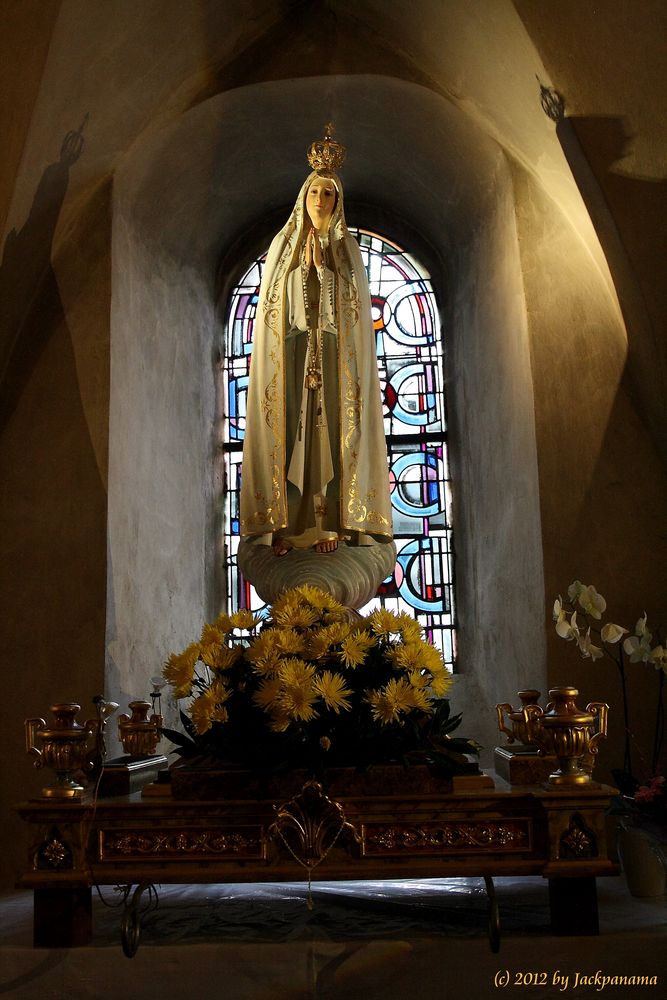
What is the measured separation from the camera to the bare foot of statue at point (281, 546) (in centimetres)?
437

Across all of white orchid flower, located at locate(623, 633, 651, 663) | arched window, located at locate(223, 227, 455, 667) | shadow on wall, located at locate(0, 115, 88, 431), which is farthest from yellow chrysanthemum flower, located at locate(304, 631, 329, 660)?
arched window, located at locate(223, 227, 455, 667)

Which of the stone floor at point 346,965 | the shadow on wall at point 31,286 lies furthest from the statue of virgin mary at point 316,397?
the stone floor at point 346,965

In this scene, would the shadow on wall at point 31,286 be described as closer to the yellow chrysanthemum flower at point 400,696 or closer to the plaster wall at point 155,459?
the plaster wall at point 155,459

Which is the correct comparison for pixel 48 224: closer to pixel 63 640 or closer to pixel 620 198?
pixel 63 640

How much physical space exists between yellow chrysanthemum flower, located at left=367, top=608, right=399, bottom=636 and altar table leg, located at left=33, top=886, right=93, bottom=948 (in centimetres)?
110

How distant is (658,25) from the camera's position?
3.99 metres

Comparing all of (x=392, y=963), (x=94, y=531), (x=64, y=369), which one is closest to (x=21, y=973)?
(x=392, y=963)

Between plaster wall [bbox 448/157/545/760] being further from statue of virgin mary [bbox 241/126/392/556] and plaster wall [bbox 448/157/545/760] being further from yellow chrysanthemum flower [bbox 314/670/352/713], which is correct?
yellow chrysanthemum flower [bbox 314/670/352/713]

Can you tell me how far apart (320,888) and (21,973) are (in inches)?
45.2

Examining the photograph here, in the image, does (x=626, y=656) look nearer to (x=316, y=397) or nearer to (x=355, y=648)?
(x=316, y=397)

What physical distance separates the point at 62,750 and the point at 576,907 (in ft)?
4.75

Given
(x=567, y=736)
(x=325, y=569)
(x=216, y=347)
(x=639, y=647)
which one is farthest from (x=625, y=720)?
(x=216, y=347)

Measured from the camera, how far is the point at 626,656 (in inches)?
190

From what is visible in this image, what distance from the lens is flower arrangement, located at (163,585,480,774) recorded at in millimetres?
2734
